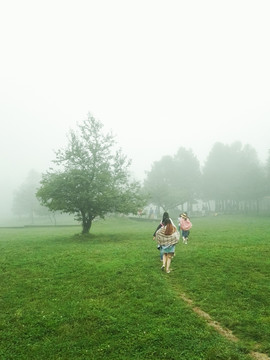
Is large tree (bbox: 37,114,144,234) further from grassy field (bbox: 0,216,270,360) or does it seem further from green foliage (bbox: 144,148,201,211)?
green foliage (bbox: 144,148,201,211)

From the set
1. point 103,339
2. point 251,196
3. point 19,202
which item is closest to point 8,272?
point 103,339

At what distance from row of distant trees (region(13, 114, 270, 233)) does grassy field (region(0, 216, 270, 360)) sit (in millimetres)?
9086

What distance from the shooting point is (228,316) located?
32.1ft

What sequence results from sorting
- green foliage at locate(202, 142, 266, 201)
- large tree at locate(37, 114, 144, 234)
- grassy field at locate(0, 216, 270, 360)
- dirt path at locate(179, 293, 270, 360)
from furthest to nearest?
green foliage at locate(202, 142, 266, 201), large tree at locate(37, 114, 144, 234), grassy field at locate(0, 216, 270, 360), dirt path at locate(179, 293, 270, 360)

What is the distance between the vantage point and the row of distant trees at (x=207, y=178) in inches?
2813

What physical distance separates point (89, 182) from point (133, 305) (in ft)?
56.6

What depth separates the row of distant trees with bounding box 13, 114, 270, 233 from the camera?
26320mm

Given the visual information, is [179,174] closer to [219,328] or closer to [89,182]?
[89,182]

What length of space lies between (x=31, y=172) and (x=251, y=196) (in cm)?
7535

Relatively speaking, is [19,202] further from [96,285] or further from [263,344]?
[263,344]

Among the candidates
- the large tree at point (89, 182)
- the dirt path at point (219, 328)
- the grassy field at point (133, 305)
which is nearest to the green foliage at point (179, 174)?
the large tree at point (89, 182)

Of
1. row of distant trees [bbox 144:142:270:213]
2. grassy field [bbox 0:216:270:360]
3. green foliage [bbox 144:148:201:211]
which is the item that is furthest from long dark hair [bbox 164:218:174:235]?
green foliage [bbox 144:148:201:211]

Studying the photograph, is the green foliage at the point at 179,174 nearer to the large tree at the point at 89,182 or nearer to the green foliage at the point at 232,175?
the green foliage at the point at 232,175

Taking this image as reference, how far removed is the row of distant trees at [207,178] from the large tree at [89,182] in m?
41.9
